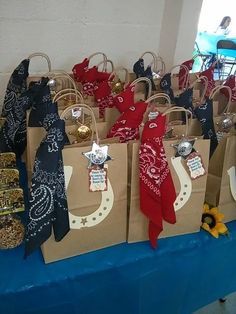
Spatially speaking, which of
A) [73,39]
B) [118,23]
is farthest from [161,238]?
[118,23]


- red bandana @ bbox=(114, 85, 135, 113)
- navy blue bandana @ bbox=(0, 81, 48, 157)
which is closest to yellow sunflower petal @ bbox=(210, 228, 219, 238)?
red bandana @ bbox=(114, 85, 135, 113)

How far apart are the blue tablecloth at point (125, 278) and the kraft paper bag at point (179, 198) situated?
0.03 meters

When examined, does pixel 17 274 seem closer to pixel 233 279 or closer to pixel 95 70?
pixel 233 279

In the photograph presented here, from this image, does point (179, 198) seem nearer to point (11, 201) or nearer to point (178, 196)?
point (178, 196)

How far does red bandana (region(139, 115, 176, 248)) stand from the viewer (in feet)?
2.61

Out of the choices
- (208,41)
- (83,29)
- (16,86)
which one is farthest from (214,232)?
(208,41)

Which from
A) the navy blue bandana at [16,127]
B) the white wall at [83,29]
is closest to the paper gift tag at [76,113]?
the navy blue bandana at [16,127]

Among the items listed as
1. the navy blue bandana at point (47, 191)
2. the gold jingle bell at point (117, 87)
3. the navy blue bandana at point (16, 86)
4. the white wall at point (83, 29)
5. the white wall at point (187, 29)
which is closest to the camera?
the navy blue bandana at point (47, 191)

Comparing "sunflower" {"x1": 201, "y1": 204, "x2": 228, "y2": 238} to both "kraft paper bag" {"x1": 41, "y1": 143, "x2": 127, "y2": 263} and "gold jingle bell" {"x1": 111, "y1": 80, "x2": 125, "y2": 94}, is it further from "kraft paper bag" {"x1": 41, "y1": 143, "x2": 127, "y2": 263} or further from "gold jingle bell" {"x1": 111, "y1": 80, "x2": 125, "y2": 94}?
"gold jingle bell" {"x1": 111, "y1": 80, "x2": 125, "y2": 94}

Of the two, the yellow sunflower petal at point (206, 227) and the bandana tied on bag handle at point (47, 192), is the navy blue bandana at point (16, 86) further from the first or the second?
the yellow sunflower petal at point (206, 227)

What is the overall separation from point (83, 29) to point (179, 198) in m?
1.22

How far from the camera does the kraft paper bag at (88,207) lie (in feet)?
2.50

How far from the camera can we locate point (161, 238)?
3.03 ft

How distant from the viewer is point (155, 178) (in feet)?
2.64
